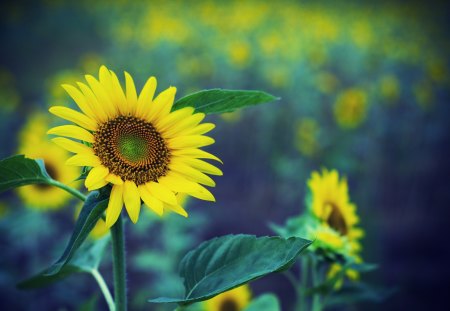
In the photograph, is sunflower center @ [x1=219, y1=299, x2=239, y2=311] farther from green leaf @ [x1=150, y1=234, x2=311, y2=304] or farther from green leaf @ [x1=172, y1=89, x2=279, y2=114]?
green leaf @ [x1=172, y1=89, x2=279, y2=114]

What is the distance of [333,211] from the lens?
3.04ft

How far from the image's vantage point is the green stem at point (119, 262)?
21.3 inches

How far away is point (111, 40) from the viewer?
5.36 meters

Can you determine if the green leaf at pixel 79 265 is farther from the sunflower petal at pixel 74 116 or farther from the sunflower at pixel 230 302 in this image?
the sunflower at pixel 230 302

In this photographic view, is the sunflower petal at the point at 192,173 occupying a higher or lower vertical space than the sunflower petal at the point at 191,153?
lower

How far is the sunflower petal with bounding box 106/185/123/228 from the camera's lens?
482mm

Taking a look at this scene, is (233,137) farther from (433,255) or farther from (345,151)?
(433,255)

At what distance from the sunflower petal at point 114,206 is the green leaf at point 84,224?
0.4 inches

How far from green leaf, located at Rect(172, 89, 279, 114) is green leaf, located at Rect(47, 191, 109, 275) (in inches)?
5.8

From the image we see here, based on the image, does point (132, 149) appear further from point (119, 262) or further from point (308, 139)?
point (308, 139)

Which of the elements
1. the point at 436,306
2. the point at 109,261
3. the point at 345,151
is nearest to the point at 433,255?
the point at 436,306

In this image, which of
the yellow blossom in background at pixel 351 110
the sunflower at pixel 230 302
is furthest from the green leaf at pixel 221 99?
the yellow blossom in background at pixel 351 110

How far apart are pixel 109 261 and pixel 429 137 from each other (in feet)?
7.53

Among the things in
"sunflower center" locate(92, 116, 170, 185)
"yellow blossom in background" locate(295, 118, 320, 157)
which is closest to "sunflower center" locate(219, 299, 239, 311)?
"sunflower center" locate(92, 116, 170, 185)
